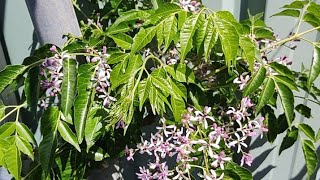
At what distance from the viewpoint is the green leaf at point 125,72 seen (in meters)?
0.88

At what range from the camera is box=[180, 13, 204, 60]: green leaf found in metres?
0.84

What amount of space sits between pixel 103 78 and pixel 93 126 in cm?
11

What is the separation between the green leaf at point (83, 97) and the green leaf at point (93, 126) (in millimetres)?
39

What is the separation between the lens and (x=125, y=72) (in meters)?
0.90

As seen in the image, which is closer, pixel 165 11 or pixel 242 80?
pixel 165 11

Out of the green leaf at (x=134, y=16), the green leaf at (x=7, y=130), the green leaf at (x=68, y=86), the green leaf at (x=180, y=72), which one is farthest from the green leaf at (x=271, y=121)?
the green leaf at (x=7, y=130)

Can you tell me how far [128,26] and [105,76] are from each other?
0.15m

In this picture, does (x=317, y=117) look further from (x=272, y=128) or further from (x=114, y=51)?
(x=114, y=51)

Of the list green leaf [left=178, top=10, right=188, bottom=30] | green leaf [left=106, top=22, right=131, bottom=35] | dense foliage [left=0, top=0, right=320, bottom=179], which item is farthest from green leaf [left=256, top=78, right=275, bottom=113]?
green leaf [left=106, top=22, right=131, bottom=35]

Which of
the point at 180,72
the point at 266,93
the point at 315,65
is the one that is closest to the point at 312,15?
the point at 315,65

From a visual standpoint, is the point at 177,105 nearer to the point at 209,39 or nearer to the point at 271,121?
the point at 209,39

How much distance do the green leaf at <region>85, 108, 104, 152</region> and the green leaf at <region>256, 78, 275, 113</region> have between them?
331mm

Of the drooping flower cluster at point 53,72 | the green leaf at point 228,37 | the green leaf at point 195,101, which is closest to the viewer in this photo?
the green leaf at point 228,37

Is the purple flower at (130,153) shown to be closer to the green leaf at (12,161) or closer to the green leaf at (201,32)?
the green leaf at (12,161)
